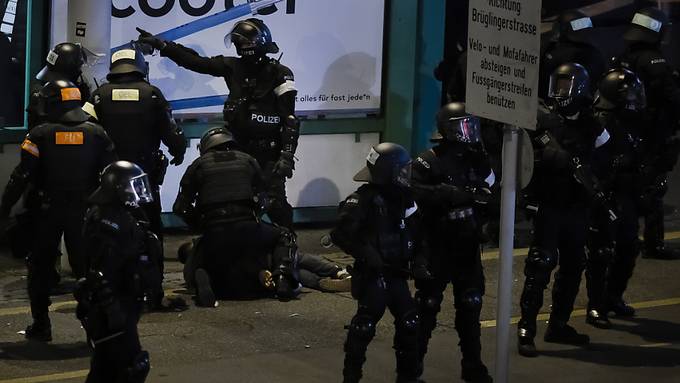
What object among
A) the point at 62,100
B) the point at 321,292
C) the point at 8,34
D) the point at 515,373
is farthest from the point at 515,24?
the point at 8,34

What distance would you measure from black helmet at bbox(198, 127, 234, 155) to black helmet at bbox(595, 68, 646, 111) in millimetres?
2931

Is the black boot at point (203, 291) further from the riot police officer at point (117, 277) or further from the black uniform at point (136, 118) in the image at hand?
the riot police officer at point (117, 277)

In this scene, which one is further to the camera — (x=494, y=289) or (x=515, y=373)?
(x=494, y=289)

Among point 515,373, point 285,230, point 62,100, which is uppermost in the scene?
point 62,100

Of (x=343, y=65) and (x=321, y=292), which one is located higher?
(x=343, y=65)

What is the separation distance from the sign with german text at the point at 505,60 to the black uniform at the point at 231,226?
3.33 metres

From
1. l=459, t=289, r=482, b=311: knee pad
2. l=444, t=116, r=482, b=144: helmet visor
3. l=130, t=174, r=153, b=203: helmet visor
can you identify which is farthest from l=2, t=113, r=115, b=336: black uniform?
l=459, t=289, r=482, b=311: knee pad

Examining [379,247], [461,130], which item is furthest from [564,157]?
[379,247]

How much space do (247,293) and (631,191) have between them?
3160 mm

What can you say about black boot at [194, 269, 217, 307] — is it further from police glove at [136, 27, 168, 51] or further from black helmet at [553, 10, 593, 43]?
black helmet at [553, 10, 593, 43]

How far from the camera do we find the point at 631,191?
11.5 metres

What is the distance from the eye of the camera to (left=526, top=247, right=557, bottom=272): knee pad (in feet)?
34.4

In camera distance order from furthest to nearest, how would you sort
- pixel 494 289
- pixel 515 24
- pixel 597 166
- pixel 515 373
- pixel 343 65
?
pixel 343 65 < pixel 494 289 < pixel 597 166 < pixel 515 373 < pixel 515 24

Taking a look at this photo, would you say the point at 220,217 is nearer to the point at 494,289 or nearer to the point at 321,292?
the point at 321,292
